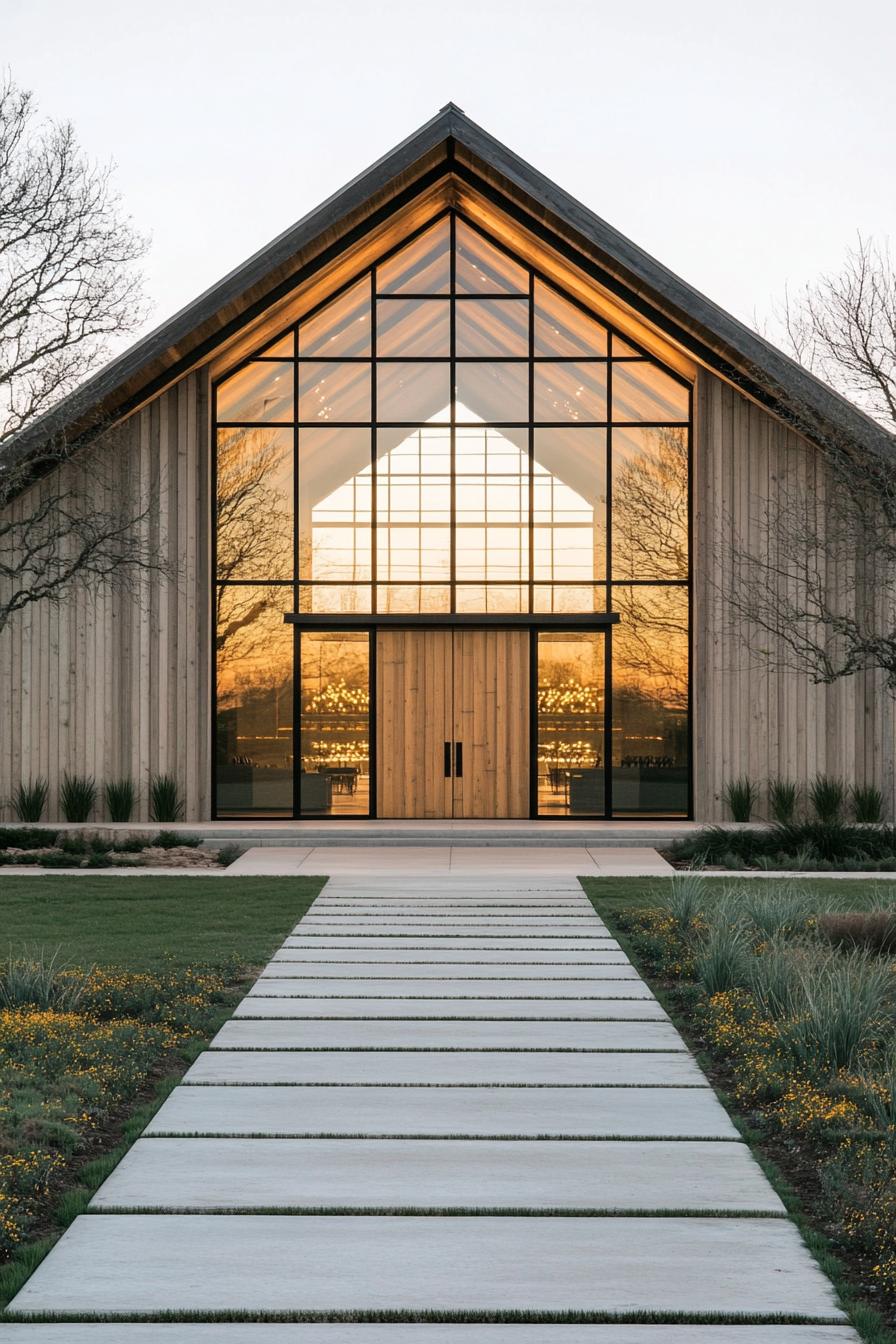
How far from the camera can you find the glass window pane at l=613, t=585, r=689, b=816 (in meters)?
19.1

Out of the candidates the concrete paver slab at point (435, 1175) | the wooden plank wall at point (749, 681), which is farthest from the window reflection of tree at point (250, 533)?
the concrete paver slab at point (435, 1175)

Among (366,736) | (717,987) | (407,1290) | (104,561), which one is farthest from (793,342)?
(407,1290)

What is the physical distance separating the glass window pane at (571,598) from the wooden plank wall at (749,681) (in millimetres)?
1274

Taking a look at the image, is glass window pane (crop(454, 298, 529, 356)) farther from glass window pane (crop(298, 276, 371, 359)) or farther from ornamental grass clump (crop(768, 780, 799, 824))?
ornamental grass clump (crop(768, 780, 799, 824))

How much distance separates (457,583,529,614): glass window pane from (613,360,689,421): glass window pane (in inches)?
104

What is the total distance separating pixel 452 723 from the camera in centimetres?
1950

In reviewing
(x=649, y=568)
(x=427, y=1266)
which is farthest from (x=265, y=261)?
(x=427, y=1266)

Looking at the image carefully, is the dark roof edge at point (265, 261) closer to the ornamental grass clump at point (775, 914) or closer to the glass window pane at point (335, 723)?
the glass window pane at point (335, 723)

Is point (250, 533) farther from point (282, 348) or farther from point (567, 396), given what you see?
point (567, 396)

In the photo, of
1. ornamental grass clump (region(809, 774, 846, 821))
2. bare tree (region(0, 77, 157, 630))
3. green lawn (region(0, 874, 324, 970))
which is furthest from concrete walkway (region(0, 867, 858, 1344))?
ornamental grass clump (region(809, 774, 846, 821))

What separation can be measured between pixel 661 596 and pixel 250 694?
5.54 m

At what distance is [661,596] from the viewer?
63.3 ft

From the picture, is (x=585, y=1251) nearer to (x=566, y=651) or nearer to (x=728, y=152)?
(x=566, y=651)

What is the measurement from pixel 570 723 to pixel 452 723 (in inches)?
61.5
